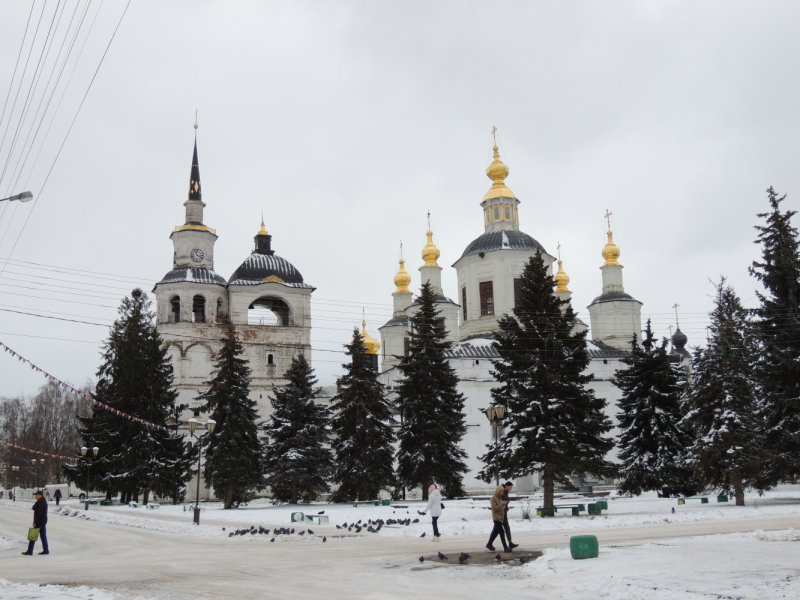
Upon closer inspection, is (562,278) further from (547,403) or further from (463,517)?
(463,517)

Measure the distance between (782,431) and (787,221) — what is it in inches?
332

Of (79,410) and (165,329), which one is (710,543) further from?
(79,410)

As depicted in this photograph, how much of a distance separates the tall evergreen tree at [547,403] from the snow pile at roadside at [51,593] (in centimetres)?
1547

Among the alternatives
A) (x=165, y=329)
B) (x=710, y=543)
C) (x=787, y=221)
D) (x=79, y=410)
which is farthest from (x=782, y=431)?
(x=79, y=410)

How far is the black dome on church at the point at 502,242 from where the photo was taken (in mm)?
50375

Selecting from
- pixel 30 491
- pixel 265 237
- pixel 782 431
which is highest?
pixel 265 237

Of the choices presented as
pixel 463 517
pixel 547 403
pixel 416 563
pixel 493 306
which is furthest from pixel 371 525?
pixel 493 306

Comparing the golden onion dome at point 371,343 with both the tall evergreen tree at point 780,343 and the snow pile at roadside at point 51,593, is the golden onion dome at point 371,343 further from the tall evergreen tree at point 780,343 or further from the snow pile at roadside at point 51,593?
the snow pile at roadside at point 51,593

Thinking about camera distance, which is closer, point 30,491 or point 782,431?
point 782,431

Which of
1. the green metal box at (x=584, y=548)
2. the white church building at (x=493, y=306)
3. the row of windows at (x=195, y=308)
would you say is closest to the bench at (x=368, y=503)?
the white church building at (x=493, y=306)

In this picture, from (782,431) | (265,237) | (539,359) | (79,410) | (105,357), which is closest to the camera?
(539,359)

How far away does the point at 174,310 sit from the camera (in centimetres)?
5816

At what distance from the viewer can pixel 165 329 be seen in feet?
185

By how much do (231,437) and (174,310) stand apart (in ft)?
97.2
